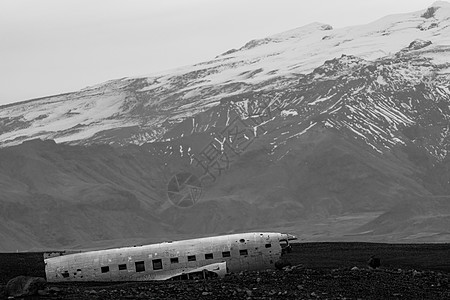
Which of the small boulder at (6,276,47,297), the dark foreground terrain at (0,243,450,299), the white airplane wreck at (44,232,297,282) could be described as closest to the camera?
the small boulder at (6,276,47,297)

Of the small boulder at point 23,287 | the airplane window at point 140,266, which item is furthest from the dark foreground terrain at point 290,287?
the airplane window at point 140,266

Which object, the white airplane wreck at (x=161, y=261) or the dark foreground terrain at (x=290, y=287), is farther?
the white airplane wreck at (x=161, y=261)

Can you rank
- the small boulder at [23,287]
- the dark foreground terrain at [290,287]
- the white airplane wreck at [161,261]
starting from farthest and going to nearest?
the white airplane wreck at [161,261], the dark foreground terrain at [290,287], the small boulder at [23,287]

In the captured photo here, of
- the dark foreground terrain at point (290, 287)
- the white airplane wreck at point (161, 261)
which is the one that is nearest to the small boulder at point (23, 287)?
the dark foreground terrain at point (290, 287)

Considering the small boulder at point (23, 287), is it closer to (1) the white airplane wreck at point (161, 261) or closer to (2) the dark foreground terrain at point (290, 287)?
(2) the dark foreground terrain at point (290, 287)

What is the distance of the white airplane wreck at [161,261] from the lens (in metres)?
61.4

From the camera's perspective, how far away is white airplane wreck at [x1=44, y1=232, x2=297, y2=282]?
61.4 metres

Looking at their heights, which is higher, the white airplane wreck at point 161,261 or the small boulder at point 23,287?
the small boulder at point 23,287

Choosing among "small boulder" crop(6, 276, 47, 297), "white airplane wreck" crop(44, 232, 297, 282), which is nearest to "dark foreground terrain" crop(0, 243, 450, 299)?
"small boulder" crop(6, 276, 47, 297)

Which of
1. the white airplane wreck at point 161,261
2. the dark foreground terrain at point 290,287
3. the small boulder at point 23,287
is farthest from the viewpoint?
the white airplane wreck at point 161,261

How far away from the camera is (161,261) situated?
61531 millimetres

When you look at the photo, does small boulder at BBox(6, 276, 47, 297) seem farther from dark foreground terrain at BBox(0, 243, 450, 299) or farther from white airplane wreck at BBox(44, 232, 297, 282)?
white airplane wreck at BBox(44, 232, 297, 282)

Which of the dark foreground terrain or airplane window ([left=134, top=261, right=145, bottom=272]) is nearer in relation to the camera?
the dark foreground terrain

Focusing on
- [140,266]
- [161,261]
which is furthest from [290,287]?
[140,266]
